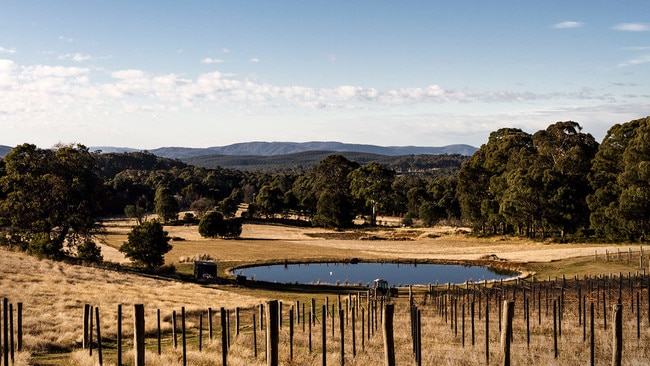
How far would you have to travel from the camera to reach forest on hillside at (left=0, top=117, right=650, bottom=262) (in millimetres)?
57562

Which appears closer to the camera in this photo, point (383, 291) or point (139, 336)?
point (139, 336)

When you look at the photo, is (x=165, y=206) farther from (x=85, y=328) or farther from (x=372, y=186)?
(x=85, y=328)

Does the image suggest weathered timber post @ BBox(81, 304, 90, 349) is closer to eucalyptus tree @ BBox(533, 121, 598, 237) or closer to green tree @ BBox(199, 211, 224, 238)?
eucalyptus tree @ BBox(533, 121, 598, 237)

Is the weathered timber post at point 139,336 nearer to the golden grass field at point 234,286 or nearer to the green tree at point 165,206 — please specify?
the golden grass field at point 234,286

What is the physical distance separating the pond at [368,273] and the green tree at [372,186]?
177ft

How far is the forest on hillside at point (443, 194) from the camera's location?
57562mm

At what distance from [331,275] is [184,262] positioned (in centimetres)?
1670

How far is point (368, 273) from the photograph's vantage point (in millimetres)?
67188

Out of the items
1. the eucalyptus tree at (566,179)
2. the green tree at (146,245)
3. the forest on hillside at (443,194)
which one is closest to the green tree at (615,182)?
the forest on hillside at (443,194)

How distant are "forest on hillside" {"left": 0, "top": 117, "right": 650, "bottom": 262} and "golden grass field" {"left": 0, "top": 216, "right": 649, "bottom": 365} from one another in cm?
443

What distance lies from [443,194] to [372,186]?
1645 cm

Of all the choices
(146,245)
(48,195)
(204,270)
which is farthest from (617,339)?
(48,195)

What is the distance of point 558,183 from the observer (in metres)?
83.2

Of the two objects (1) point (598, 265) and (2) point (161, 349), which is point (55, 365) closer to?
(2) point (161, 349)
